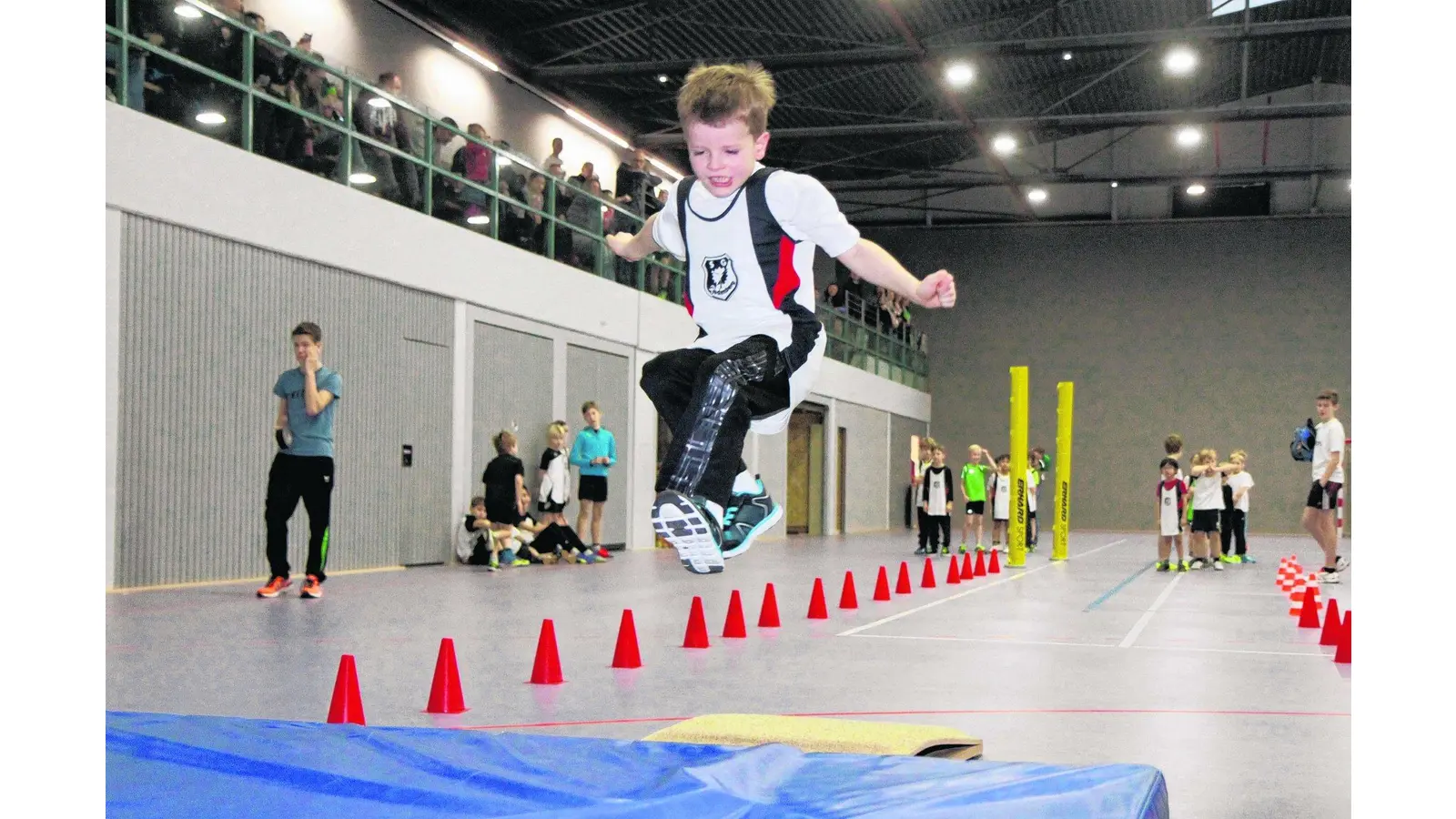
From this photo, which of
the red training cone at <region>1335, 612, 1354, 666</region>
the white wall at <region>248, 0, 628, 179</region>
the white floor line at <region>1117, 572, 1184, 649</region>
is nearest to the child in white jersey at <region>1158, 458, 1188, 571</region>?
the white floor line at <region>1117, 572, 1184, 649</region>

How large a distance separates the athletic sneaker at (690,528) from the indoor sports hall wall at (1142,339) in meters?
28.1

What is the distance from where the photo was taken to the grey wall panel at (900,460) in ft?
98.1

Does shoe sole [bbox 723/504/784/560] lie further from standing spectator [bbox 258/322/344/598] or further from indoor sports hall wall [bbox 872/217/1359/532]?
indoor sports hall wall [bbox 872/217/1359/532]

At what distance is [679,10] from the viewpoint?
55.7 feet

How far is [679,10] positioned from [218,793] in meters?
15.1

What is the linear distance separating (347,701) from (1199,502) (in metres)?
12.2

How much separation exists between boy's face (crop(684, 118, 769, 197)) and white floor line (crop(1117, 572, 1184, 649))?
5.48 meters

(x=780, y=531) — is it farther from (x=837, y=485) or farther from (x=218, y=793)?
(x=218, y=793)

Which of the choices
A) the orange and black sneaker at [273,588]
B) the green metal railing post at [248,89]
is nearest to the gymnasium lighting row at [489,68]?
the green metal railing post at [248,89]

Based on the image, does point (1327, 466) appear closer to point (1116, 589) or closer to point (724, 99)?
point (1116, 589)

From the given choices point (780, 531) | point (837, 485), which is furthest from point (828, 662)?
point (837, 485)

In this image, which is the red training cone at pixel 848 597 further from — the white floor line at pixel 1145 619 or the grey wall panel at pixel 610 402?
the grey wall panel at pixel 610 402
